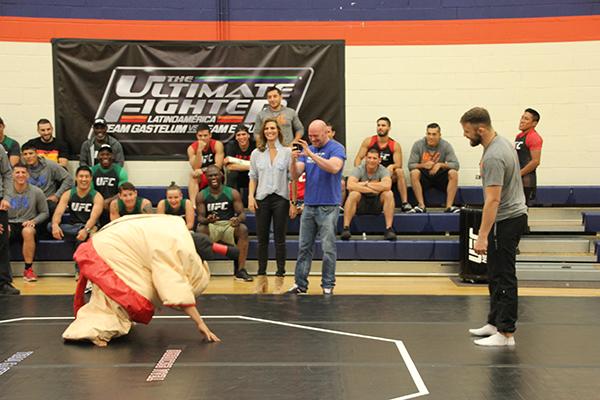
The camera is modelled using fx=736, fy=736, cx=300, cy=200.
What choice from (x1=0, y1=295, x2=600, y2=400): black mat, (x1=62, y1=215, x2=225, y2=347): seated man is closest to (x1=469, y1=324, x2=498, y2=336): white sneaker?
(x1=0, y1=295, x2=600, y2=400): black mat

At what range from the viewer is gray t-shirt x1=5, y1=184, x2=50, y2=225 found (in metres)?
7.60

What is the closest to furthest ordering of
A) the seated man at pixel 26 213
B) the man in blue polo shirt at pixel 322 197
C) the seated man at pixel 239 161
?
the man in blue polo shirt at pixel 322 197 < the seated man at pixel 26 213 < the seated man at pixel 239 161

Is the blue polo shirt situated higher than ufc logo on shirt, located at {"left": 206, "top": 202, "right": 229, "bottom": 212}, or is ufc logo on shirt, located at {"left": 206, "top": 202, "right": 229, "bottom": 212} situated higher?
the blue polo shirt

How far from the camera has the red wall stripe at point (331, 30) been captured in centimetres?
870

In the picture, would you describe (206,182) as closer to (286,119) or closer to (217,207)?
(217,207)

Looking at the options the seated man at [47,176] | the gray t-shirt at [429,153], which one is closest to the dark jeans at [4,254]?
the seated man at [47,176]

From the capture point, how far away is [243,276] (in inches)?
290

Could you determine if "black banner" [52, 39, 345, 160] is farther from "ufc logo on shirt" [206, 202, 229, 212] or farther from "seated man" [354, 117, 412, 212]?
"ufc logo on shirt" [206, 202, 229, 212]

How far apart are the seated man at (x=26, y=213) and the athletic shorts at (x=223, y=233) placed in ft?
5.97

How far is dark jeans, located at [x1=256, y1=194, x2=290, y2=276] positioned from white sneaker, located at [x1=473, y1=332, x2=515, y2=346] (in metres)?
2.49

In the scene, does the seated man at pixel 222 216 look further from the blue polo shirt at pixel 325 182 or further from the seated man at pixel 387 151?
the seated man at pixel 387 151

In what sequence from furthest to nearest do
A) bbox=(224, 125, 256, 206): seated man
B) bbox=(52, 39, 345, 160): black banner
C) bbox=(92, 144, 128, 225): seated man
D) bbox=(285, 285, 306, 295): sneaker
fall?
1. bbox=(52, 39, 345, 160): black banner
2. bbox=(224, 125, 256, 206): seated man
3. bbox=(92, 144, 128, 225): seated man
4. bbox=(285, 285, 306, 295): sneaker

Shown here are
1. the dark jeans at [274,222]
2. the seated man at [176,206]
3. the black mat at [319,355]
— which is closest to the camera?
the black mat at [319,355]

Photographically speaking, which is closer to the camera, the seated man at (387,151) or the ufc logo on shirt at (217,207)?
the ufc logo on shirt at (217,207)
